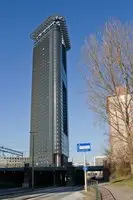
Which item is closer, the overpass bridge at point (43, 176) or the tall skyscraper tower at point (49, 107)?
the overpass bridge at point (43, 176)

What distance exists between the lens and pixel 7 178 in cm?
7431

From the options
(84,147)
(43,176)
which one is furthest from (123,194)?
(43,176)

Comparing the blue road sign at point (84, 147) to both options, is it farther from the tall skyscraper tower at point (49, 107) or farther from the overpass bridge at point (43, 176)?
the tall skyscraper tower at point (49, 107)

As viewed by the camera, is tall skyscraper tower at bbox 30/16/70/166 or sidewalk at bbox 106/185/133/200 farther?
tall skyscraper tower at bbox 30/16/70/166

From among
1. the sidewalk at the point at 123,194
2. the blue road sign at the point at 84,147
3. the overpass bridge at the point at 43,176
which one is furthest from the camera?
the overpass bridge at the point at 43,176

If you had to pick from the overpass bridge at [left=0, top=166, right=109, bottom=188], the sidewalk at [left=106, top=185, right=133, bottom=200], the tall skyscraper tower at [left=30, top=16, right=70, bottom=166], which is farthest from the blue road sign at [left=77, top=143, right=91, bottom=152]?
the tall skyscraper tower at [left=30, top=16, right=70, bottom=166]

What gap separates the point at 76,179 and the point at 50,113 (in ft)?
187

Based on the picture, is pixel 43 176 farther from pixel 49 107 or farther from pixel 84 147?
pixel 49 107

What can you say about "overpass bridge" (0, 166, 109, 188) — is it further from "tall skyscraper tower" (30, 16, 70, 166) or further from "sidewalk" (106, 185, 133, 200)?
"tall skyscraper tower" (30, 16, 70, 166)

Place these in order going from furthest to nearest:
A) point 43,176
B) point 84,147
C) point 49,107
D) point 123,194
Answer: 1. point 49,107
2. point 43,176
3. point 84,147
4. point 123,194

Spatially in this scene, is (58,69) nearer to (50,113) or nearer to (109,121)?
(50,113)

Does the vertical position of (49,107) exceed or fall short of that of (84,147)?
it exceeds it

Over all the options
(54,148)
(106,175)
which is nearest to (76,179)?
(106,175)

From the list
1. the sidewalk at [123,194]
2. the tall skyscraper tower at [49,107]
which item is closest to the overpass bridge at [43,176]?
the sidewalk at [123,194]
